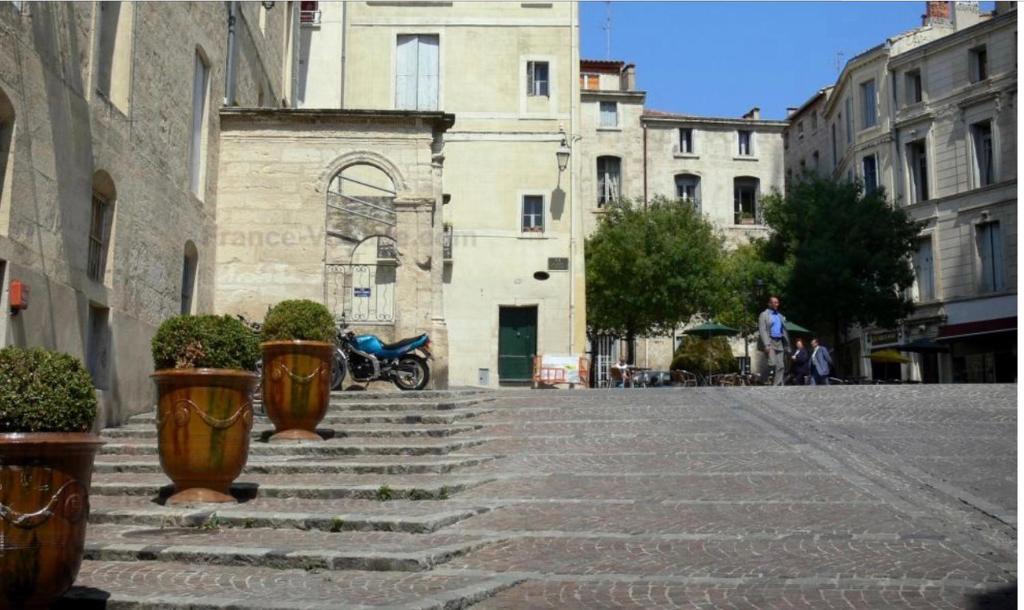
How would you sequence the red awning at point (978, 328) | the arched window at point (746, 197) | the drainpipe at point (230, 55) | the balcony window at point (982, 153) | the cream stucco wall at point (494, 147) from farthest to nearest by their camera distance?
the arched window at point (746, 197) < the balcony window at point (982, 153) < the red awning at point (978, 328) < the cream stucco wall at point (494, 147) < the drainpipe at point (230, 55)

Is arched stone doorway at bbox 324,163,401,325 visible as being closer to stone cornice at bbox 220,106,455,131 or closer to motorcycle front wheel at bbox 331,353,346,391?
stone cornice at bbox 220,106,455,131

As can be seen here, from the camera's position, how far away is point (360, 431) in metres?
12.1

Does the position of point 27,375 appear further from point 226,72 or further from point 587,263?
point 587,263

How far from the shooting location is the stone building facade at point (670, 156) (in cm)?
4919

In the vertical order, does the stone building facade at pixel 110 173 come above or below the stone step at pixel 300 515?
above

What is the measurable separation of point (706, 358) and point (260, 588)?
28.9 meters

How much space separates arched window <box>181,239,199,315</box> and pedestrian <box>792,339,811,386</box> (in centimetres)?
1194

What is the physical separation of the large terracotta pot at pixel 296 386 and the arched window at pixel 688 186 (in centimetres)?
4041

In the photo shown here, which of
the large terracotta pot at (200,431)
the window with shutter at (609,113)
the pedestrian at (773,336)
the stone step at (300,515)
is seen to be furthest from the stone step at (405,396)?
the window with shutter at (609,113)

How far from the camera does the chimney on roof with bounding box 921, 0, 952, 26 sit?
43.5 meters

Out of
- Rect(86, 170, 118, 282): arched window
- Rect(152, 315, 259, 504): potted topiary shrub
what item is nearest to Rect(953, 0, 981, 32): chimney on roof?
Rect(86, 170, 118, 282): arched window

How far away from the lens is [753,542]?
7.44 m

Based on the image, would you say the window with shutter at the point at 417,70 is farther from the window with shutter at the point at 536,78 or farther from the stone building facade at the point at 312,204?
→ the stone building facade at the point at 312,204

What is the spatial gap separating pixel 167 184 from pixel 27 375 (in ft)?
35.4
